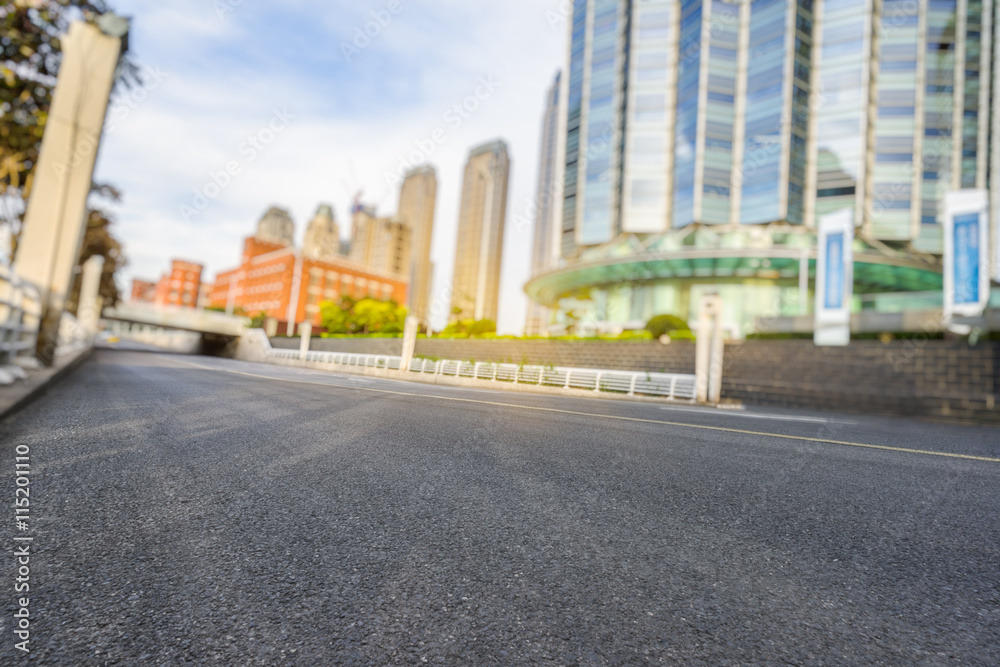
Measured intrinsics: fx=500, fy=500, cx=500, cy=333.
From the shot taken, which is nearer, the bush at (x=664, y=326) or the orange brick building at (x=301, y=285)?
the bush at (x=664, y=326)

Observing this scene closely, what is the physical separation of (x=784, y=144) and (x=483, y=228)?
6122 inches

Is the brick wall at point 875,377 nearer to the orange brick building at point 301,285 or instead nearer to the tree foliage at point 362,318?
the tree foliage at point 362,318

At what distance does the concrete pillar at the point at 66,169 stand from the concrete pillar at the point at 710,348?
1760cm

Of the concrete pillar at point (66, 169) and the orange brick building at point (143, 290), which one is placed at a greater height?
the orange brick building at point (143, 290)

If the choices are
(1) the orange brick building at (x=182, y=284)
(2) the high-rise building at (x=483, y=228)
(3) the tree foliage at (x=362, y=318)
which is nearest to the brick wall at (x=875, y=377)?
(3) the tree foliage at (x=362, y=318)

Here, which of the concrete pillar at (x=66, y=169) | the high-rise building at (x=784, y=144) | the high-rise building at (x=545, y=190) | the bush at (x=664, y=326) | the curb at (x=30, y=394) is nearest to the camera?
the curb at (x=30, y=394)

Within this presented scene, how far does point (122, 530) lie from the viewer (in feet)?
7.11

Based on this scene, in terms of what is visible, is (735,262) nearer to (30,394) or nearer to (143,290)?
(30,394)

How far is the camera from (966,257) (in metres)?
16.8

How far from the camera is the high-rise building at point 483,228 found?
191625 mm

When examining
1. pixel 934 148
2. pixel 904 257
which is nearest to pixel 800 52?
pixel 934 148

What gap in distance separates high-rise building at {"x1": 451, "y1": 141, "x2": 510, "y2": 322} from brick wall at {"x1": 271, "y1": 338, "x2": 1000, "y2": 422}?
16991 cm

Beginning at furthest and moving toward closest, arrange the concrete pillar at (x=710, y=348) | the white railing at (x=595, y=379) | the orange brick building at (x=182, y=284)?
1. the orange brick building at (x=182, y=284)
2. the white railing at (x=595, y=379)
3. the concrete pillar at (x=710, y=348)

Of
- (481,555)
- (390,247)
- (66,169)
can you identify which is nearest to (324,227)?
(390,247)
